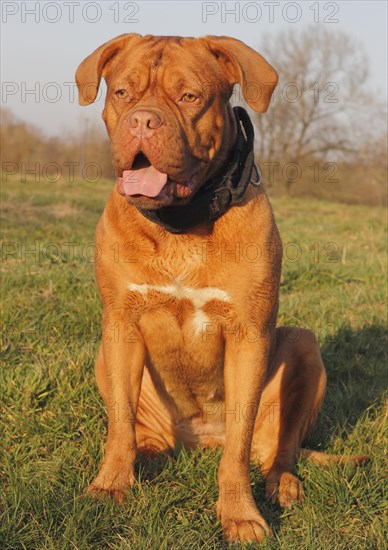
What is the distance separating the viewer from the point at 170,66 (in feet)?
9.08

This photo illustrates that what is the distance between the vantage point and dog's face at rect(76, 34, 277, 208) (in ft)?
8.65

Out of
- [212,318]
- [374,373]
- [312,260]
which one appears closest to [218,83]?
[212,318]

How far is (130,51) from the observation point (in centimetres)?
293

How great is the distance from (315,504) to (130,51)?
207 centimetres

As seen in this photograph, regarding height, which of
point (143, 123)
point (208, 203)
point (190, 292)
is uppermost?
point (143, 123)

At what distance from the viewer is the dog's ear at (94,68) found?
9.78 ft

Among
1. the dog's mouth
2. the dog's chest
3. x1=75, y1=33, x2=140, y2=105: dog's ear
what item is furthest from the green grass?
x1=75, y1=33, x2=140, y2=105: dog's ear

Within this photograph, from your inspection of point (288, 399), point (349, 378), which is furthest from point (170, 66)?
point (349, 378)

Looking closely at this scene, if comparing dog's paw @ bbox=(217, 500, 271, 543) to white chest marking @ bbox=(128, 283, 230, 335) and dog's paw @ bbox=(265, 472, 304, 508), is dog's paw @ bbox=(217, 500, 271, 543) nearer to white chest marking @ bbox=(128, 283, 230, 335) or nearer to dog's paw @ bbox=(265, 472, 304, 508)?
dog's paw @ bbox=(265, 472, 304, 508)

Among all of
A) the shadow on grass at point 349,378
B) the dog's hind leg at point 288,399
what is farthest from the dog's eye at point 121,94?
the shadow on grass at point 349,378

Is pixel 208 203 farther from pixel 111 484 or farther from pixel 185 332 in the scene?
pixel 111 484

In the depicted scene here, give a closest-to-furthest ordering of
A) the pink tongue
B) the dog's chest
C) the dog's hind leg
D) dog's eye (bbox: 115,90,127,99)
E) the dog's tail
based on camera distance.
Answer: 1. the pink tongue
2. dog's eye (bbox: 115,90,127,99)
3. the dog's chest
4. the dog's tail
5. the dog's hind leg

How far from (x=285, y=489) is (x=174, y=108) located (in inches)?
66.0

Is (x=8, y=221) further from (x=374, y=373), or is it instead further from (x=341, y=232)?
(x=374, y=373)
